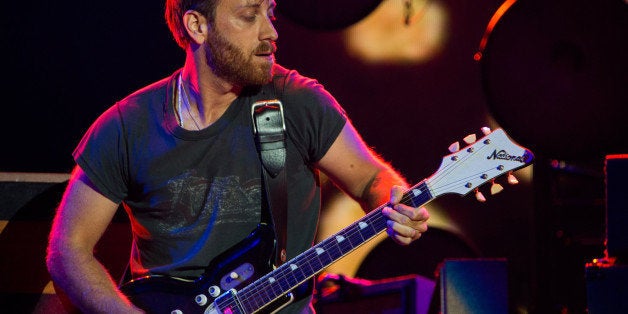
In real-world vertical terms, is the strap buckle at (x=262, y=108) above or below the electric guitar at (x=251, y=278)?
above

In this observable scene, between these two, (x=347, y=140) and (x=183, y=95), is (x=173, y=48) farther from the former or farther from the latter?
(x=347, y=140)

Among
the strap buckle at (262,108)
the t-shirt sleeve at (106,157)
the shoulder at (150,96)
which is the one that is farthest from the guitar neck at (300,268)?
the shoulder at (150,96)

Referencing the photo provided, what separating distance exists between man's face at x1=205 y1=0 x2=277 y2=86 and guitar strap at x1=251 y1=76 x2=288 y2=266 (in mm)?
118

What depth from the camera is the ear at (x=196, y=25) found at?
3076 millimetres

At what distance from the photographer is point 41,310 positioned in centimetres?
367

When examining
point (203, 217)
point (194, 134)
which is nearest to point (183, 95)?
point (194, 134)

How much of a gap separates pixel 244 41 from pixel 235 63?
89 mm

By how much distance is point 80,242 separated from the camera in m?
2.99

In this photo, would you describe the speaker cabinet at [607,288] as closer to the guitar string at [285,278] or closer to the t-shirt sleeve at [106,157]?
the guitar string at [285,278]

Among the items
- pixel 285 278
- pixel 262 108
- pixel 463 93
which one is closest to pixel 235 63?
pixel 262 108

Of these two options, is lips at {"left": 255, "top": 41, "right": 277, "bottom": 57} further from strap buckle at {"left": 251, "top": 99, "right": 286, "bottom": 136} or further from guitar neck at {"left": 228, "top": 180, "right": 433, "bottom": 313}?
guitar neck at {"left": 228, "top": 180, "right": 433, "bottom": 313}

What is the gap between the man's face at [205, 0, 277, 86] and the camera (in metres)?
2.93

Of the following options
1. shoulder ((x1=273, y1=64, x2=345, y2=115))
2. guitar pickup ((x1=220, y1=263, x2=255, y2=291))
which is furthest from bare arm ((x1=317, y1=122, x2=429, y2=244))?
guitar pickup ((x1=220, y1=263, x2=255, y2=291))

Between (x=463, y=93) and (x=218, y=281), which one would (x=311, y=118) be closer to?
(x=218, y=281)
